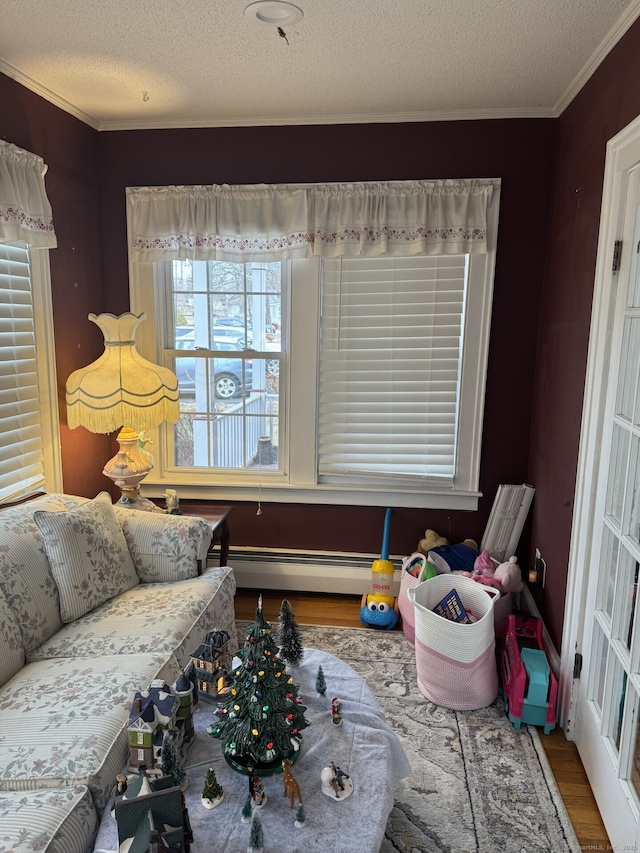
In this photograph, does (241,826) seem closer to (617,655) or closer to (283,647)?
(283,647)

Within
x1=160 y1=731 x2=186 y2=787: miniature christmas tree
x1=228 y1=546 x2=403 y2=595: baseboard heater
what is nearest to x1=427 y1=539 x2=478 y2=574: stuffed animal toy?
x1=228 y1=546 x2=403 y2=595: baseboard heater

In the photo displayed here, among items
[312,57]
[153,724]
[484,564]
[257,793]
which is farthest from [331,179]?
[257,793]

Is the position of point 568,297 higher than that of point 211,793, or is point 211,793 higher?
point 568,297

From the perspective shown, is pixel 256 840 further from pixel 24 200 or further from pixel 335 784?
pixel 24 200

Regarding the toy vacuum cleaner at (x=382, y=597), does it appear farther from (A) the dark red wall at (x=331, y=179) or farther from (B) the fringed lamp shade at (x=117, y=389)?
(B) the fringed lamp shade at (x=117, y=389)

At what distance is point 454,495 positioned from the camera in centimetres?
323

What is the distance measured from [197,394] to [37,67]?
167cm

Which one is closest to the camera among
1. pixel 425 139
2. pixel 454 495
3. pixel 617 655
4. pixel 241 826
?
pixel 241 826

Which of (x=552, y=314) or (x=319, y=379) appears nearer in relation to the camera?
(x=552, y=314)

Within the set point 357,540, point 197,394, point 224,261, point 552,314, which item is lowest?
point 357,540

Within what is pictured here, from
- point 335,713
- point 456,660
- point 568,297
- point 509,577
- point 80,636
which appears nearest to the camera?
point 335,713

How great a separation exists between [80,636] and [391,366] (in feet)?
6.42

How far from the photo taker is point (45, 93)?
105 inches

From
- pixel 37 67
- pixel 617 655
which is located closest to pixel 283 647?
pixel 617 655
